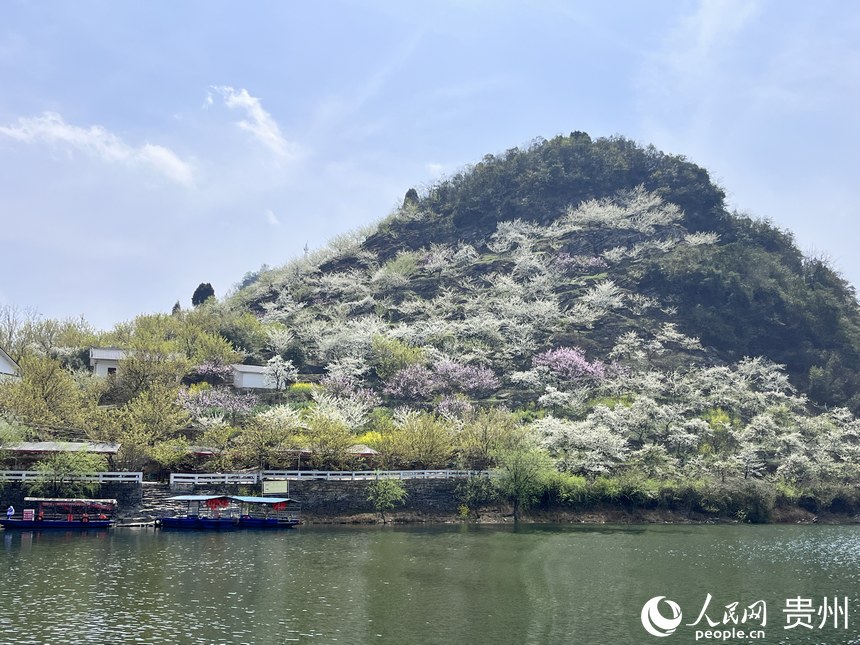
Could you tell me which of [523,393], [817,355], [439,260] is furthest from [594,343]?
[439,260]

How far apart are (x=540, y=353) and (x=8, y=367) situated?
59381 mm

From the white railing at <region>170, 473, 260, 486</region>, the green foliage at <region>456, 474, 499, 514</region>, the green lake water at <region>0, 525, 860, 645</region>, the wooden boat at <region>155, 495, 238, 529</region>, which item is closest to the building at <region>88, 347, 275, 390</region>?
the white railing at <region>170, 473, 260, 486</region>

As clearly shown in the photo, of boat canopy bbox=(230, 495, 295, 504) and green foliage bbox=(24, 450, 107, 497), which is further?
boat canopy bbox=(230, 495, 295, 504)

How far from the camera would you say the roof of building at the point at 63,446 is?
49.2m

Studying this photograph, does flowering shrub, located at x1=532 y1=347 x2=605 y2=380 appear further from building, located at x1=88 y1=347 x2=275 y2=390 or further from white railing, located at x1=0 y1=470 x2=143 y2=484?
white railing, located at x1=0 y1=470 x2=143 y2=484

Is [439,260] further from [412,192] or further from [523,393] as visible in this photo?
[523,393]

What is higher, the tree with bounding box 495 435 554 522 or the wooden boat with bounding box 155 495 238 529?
the tree with bounding box 495 435 554 522

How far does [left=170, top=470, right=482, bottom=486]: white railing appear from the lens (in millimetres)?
51781

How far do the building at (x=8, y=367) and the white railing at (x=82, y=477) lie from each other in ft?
72.3

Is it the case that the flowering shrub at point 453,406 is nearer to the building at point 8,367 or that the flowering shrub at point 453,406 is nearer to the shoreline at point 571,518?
the shoreline at point 571,518

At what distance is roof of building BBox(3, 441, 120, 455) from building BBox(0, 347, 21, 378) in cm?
1861

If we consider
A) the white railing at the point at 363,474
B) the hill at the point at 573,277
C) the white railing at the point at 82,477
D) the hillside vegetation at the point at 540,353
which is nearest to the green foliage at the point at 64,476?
the white railing at the point at 82,477

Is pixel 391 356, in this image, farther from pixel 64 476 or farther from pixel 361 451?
pixel 64 476

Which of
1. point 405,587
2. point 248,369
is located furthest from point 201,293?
point 405,587
